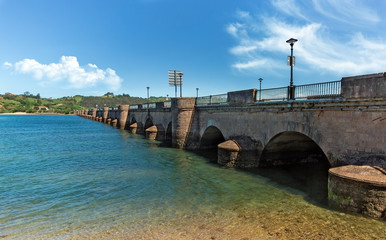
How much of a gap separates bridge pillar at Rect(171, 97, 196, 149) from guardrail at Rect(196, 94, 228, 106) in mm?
836

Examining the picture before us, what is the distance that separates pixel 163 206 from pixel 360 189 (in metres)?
6.54

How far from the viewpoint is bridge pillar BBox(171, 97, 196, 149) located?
2156 centimetres

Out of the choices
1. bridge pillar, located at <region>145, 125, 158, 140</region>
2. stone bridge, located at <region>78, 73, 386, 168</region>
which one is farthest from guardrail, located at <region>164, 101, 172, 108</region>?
stone bridge, located at <region>78, 73, 386, 168</region>

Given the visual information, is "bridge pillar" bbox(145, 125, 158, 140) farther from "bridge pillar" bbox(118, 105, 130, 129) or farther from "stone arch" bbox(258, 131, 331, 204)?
"bridge pillar" bbox(118, 105, 130, 129)

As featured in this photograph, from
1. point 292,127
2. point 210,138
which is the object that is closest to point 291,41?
point 292,127

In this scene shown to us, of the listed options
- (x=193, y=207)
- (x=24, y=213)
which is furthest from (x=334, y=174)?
(x=24, y=213)

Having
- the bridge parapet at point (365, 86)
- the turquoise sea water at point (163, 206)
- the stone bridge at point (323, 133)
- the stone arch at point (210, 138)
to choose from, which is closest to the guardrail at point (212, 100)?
the stone bridge at point (323, 133)

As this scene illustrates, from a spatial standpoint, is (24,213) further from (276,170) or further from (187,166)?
(276,170)

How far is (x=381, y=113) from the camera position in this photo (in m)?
7.83

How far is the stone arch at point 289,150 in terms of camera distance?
43.3ft

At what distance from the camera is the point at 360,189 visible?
7.39m

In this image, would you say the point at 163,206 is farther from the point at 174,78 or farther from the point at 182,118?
the point at 174,78

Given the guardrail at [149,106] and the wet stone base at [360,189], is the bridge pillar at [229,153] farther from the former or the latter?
the guardrail at [149,106]

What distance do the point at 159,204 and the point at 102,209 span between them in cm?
209
